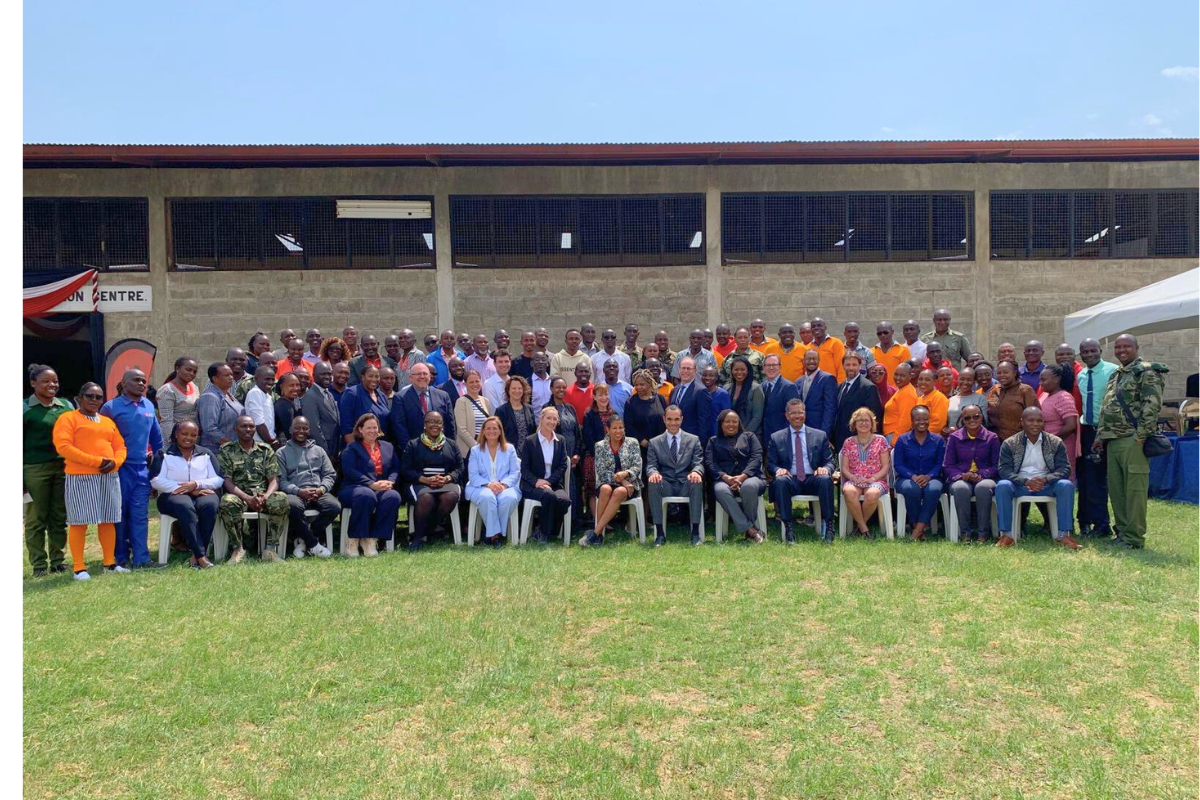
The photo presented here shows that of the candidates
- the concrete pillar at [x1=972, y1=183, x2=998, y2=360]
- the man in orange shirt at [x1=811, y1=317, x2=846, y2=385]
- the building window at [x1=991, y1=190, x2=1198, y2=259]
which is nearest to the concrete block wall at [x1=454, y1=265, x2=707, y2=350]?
the man in orange shirt at [x1=811, y1=317, x2=846, y2=385]

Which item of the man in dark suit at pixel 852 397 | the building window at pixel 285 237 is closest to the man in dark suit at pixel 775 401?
the man in dark suit at pixel 852 397

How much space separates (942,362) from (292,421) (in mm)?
7309

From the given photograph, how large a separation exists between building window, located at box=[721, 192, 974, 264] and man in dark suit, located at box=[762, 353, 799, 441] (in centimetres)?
509

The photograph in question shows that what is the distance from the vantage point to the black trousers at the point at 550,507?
8219 mm

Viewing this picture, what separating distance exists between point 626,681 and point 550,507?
12.8 ft

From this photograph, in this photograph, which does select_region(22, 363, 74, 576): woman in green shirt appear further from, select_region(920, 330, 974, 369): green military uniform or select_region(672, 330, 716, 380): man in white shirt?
select_region(920, 330, 974, 369): green military uniform

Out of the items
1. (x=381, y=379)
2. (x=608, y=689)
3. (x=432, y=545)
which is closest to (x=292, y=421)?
(x=381, y=379)

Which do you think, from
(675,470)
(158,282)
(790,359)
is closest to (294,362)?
(675,470)

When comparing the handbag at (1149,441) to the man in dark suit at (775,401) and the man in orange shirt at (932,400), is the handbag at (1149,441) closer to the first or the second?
the man in orange shirt at (932,400)

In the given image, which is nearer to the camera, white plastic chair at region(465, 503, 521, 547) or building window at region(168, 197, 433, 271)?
white plastic chair at region(465, 503, 521, 547)

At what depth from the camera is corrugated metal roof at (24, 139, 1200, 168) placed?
12562mm

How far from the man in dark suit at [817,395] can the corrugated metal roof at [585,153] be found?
5409mm

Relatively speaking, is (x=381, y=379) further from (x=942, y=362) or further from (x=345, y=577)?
(x=942, y=362)

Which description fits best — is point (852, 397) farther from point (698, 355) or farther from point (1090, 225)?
point (1090, 225)
